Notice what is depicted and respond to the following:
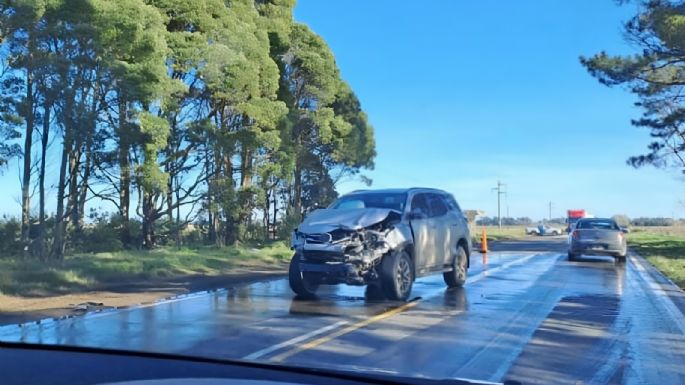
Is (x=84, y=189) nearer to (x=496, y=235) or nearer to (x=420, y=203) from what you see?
(x=420, y=203)

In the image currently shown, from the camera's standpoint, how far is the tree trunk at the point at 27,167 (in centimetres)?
2161

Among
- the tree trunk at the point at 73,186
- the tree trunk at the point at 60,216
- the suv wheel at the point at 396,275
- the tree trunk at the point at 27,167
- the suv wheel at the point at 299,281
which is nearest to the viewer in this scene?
the suv wheel at the point at 396,275

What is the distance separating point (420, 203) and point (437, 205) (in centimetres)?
76

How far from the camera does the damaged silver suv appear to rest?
38.7 feet

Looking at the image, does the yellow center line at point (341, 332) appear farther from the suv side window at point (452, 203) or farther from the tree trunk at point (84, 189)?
the tree trunk at point (84, 189)

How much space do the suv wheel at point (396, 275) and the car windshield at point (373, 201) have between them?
1022mm

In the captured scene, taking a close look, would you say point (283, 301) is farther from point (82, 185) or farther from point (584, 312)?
point (82, 185)

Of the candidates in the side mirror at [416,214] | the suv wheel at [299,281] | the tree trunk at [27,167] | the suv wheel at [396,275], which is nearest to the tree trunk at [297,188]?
the tree trunk at [27,167]

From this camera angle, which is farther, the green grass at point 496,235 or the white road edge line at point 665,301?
the green grass at point 496,235

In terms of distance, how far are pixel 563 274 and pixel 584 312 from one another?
25.6 ft

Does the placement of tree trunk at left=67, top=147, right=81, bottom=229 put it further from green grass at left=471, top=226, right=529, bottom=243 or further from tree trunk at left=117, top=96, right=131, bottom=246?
green grass at left=471, top=226, right=529, bottom=243

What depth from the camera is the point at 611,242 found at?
24.0 metres

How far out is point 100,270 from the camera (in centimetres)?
1723

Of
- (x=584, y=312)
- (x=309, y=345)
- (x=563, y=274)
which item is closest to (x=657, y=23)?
(x=563, y=274)
